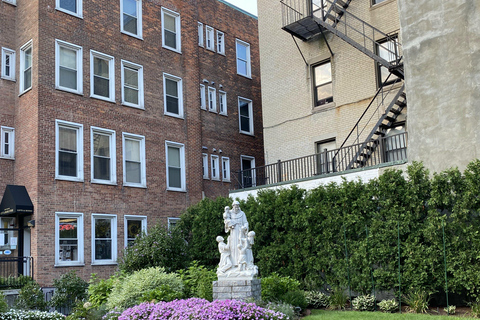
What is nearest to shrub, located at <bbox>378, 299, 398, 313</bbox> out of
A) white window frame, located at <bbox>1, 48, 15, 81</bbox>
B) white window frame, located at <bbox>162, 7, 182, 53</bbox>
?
white window frame, located at <bbox>162, 7, 182, 53</bbox>

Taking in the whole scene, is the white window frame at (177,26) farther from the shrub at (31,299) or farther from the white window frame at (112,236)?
the shrub at (31,299)

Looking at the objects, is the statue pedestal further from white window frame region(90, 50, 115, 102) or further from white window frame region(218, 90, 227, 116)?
white window frame region(218, 90, 227, 116)

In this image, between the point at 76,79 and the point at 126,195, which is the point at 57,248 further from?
the point at 76,79

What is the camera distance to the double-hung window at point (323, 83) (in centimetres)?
2169

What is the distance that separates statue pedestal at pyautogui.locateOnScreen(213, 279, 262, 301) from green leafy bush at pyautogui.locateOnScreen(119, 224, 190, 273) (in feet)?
15.0

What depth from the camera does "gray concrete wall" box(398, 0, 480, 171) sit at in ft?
48.9

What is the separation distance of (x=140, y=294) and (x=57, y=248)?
6.19 m

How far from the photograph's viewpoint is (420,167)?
47.2 feet

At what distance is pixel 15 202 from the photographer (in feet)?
59.0

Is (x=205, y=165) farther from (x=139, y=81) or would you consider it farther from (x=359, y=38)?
(x=359, y=38)

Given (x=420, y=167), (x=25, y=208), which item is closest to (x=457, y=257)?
(x=420, y=167)

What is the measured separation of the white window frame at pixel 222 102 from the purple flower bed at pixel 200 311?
1527cm

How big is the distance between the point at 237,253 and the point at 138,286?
2.79 metres

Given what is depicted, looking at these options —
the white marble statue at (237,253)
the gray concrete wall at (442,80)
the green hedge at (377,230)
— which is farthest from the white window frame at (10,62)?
the gray concrete wall at (442,80)
